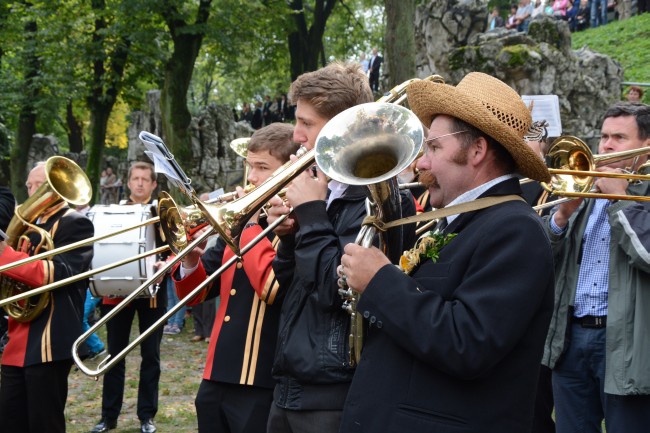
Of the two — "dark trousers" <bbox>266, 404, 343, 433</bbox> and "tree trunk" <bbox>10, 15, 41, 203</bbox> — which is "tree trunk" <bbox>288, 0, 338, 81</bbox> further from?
"dark trousers" <bbox>266, 404, 343, 433</bbox>

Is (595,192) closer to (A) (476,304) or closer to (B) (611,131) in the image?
(B) (611,131)

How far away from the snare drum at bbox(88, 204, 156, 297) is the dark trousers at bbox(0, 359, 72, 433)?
1555mm

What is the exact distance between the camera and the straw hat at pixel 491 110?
8.50 ft

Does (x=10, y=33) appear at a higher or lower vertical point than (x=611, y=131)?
higher

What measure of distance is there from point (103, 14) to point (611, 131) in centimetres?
1708

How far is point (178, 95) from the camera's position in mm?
19453

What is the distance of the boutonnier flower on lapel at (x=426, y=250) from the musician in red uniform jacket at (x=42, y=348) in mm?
3047

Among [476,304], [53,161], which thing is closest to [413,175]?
[53,161]

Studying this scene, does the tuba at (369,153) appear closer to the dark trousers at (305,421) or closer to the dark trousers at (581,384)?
the dark trousers at (305,421)

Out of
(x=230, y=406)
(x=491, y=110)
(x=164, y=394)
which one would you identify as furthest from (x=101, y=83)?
(x=491, y=110)

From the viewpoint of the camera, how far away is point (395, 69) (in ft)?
38.4

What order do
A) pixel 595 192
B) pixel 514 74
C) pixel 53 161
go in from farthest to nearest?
pixel 514 74 < pixel 53 161 < pixel 595 192

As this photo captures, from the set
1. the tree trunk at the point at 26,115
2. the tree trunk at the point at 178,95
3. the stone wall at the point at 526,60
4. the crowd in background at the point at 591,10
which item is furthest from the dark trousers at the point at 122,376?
the crowd in background at the point at 591,10

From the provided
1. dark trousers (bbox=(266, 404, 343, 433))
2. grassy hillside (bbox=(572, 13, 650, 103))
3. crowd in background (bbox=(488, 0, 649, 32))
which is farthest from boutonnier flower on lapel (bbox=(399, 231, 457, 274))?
crowd in background (bbox=(488, 0, 649, 32))
